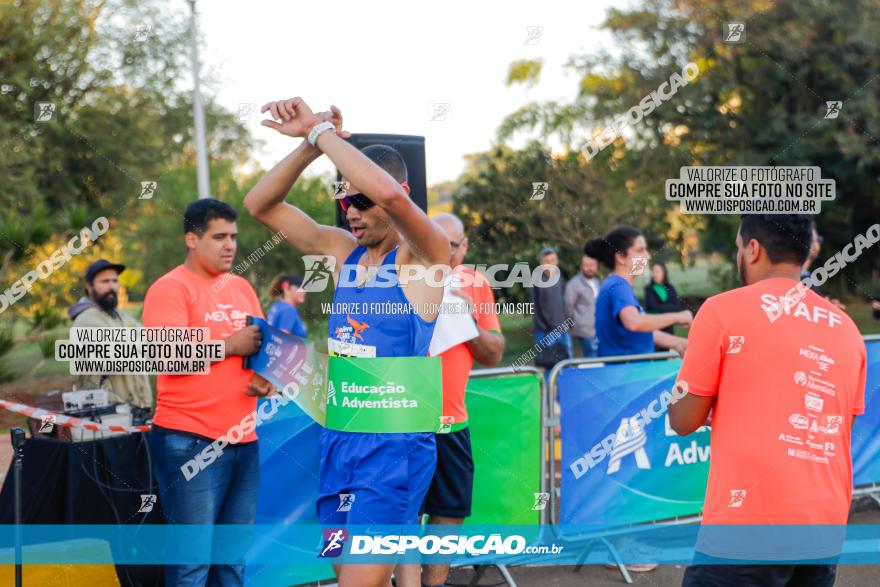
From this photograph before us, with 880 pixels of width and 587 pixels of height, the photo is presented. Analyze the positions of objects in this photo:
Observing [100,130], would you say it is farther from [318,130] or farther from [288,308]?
[318,130]

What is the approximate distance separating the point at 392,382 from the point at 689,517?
12.3 feet

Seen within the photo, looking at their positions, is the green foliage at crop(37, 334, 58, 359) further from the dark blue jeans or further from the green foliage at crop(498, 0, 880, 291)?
the green foliage at crop(498, 0, 880, 291)

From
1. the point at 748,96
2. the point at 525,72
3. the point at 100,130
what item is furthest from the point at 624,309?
the point at 748,96

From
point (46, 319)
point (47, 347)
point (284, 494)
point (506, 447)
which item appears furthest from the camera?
point (47, 347)

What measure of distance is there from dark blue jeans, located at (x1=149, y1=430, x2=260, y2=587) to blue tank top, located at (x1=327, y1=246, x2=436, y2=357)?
1.18 meters

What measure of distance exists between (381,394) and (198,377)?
1.25 m

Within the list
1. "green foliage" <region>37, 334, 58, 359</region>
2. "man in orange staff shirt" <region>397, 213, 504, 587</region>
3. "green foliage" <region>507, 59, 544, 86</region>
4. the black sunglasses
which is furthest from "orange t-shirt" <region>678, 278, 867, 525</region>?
"green foliage" <region>507, 59, 544, 86</region>

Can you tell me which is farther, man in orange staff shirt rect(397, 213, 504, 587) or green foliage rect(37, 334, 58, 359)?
green foliage rect(37, 334, 58, 359)

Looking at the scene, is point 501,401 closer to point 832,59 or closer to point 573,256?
point 573,256

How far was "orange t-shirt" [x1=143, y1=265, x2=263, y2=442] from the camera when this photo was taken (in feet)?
13.8

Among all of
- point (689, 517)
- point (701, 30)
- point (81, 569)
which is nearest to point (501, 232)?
point (701, 30)

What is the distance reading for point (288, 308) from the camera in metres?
8.23

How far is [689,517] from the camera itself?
6297 mm

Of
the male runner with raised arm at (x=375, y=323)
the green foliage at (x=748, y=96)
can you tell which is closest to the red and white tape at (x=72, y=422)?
the male runner with raised arm at (x=375, y=323)
